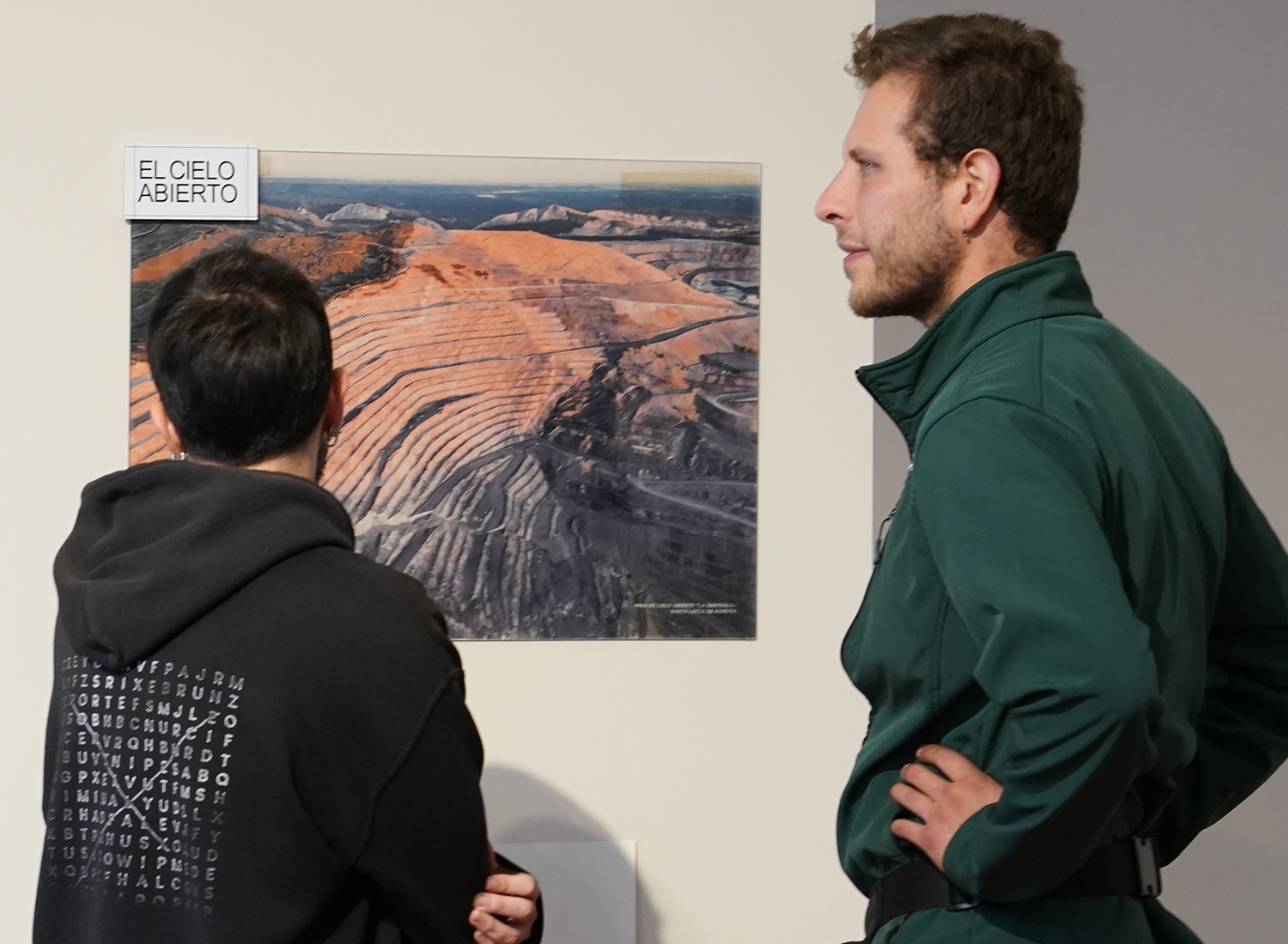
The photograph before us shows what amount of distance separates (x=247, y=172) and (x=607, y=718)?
1.22m

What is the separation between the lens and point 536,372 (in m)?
2.39

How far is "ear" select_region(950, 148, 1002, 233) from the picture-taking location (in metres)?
1.37

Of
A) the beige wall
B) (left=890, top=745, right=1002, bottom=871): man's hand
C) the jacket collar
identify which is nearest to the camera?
(left=890, top=745, right=1002, bottom=871): man's hand

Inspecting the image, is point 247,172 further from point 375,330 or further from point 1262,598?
point 1262,598

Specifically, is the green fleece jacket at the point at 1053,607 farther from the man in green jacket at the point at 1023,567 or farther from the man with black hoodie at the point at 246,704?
the man with black hoodie at the point at 246,704

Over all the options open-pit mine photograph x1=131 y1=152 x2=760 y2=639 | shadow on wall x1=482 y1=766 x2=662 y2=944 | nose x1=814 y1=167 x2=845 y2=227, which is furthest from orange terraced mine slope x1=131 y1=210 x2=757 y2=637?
nose x1=814 y1=167 x2=845 y2=227

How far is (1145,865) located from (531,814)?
52.6 inches

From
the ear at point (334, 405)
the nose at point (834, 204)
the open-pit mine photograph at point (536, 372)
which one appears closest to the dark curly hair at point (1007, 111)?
the nose at point (834, 204)

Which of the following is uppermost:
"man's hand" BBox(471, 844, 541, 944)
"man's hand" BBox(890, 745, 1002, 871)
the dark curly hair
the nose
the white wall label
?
the white wall label

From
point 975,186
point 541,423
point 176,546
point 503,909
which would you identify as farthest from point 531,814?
point 975,186

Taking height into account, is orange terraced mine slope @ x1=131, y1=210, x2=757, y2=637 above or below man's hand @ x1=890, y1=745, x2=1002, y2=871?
above

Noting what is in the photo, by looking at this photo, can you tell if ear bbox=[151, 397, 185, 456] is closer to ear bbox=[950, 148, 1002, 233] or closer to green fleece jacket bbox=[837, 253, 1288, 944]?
green fleece jacket bbox=[837, 253, 1288, 944]

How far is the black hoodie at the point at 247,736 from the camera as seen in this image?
1117mm

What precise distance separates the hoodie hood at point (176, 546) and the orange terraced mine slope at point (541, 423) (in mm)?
1131
